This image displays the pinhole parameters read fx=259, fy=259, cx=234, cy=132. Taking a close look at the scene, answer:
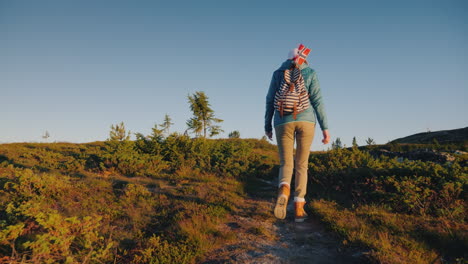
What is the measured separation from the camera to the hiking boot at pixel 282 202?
176 inches

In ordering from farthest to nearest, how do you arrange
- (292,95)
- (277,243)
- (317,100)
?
(317,100), (292,95), (277,243)

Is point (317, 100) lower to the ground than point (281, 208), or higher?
higher

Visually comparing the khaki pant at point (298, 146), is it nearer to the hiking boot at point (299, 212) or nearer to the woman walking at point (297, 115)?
the woman walking at point (297, 115)

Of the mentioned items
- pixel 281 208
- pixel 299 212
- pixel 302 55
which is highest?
pixel 302 55

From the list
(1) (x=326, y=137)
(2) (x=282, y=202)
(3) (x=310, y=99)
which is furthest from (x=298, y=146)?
(2) (x=282, y=202)

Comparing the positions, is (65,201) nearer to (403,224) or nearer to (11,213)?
(11,213)

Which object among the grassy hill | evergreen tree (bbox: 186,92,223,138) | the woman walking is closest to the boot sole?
the woman walking

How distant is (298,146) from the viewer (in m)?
4.90

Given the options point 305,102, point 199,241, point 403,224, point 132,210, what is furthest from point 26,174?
point 403,224

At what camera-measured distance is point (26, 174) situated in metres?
6.36

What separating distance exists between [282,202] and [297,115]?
5.14 feet

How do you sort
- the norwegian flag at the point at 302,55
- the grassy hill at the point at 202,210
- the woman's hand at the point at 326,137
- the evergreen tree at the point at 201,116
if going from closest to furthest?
the grassy hill at the point at 202,210 < the woman's hand at the point at 326,137 < the norwegian flag at the point at 302,55 < the evergreen tree at the point at 201,116

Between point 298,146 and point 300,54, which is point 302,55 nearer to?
point 300,54

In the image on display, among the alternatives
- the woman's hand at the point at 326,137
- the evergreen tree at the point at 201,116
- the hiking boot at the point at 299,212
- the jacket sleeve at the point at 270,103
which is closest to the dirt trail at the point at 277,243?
the hiking boot at the point at 299,212
